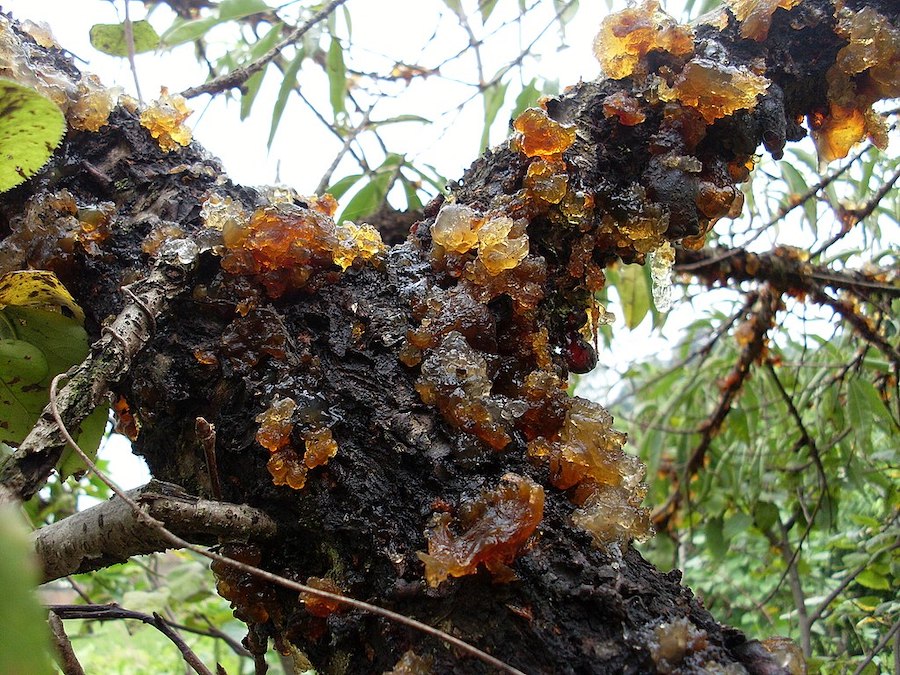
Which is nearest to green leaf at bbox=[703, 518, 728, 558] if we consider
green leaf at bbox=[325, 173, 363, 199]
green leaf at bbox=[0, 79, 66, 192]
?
green leaf at bbox=[325, 173, 363, 199]

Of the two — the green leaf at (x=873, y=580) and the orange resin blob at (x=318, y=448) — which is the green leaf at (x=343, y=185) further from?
the green leaf at (x=873, y=580)

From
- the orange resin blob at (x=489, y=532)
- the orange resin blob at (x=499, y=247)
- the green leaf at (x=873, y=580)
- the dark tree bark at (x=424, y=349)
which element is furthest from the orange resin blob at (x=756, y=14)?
the green leaf at (x=873, y=580)

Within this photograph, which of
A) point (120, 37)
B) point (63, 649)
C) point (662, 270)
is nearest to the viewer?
point (63, 649)

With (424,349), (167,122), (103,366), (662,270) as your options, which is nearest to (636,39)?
(662,270)

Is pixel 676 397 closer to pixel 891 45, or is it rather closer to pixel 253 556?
pixel 891 45

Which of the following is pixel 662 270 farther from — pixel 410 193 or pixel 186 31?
pixel 186 31

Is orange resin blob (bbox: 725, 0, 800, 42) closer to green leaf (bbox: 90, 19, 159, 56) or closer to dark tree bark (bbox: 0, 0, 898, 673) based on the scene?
dark tree bark (bbox: 0, 0, 898, 673)

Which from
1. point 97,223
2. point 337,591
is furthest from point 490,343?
point 97,223
